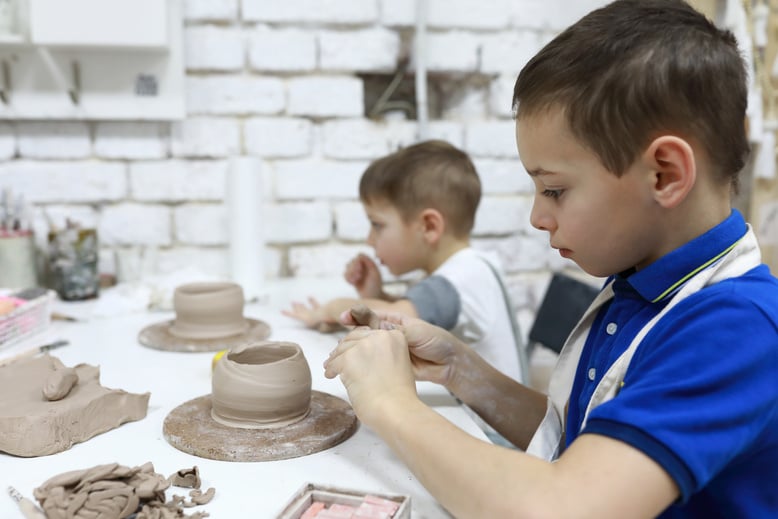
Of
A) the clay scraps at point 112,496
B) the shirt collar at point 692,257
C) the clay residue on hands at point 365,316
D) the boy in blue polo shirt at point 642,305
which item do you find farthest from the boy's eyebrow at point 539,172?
the clay scraps at point 112,496

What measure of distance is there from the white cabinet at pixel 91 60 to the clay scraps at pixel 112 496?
1112mm

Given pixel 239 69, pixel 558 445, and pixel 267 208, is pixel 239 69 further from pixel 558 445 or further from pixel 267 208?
pixel 558 445

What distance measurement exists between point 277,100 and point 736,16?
3.40 ft

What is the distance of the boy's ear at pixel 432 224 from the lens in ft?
4.47

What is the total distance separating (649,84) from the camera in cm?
61

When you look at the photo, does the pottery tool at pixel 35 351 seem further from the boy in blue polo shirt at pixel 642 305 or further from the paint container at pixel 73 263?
the boy in blue polo shirt at pixel 642 305

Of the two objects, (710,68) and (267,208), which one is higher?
(710,68)

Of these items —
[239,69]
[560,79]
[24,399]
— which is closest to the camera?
[560,79]

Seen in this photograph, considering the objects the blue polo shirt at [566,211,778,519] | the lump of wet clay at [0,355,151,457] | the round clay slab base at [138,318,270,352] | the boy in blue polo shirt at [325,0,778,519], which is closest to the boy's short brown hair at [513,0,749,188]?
the boy in blue polo shirt at [325,0,778,519]

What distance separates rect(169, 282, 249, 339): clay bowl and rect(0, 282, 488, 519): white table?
0.07 metres

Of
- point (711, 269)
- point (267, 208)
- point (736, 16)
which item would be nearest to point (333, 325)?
point (267, 208)

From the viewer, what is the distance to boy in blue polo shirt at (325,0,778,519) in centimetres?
53

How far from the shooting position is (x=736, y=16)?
1.49 metres

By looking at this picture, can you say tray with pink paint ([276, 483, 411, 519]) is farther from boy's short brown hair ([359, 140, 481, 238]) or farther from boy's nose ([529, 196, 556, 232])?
boy's short brown hair ([359, 140, 481, 238])
